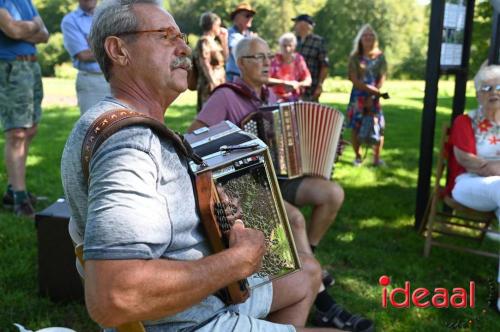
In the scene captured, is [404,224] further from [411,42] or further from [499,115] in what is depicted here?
[411,42]

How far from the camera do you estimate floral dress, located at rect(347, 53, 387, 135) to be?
693 centimetres

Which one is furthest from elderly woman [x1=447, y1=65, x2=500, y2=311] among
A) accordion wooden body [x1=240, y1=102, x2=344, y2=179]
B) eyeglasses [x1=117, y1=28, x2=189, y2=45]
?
eyeglasses [x1=117, y1=28, x2=189, y2=45]

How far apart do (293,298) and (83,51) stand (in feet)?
12.5

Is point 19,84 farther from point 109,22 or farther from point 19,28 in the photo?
point 109,22

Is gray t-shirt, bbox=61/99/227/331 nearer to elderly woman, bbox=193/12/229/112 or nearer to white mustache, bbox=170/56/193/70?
white mustache, bbox=170/56/193/70

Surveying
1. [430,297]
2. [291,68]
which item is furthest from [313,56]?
[430,297]

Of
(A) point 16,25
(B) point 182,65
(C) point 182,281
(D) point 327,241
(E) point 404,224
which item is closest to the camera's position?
(C) point 182,281

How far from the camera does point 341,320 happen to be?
3010 mm

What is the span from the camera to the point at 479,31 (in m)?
9.07

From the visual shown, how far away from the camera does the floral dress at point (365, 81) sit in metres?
6.93

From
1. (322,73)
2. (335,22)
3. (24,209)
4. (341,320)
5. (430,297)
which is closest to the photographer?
(341,320)

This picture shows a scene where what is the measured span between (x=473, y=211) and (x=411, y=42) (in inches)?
1457

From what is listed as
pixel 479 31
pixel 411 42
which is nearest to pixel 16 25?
pixel 479 31

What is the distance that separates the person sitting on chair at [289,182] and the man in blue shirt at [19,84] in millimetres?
1762
